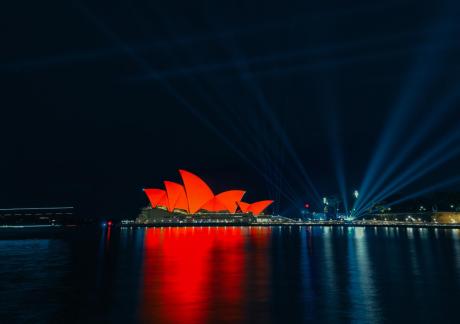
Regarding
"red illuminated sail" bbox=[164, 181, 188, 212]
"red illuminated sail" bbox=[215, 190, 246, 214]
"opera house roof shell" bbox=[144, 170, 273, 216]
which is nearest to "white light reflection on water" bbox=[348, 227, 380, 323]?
"opera house roof shell" bbox=[144, 170, 273, 216]

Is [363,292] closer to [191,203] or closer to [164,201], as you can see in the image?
[191,203]

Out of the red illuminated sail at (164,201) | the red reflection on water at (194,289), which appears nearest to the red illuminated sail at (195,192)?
the red illuminated sail at (164,201)

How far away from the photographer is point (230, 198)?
98.6m

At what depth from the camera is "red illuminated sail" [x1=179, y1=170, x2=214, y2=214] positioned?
8625 centimetres

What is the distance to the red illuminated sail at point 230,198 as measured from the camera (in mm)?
98188

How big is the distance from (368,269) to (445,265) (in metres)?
4.38

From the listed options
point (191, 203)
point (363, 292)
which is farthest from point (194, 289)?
point (191, 203)

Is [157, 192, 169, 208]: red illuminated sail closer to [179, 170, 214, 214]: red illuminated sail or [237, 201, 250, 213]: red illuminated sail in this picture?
[179, 170, 214, 214]: red illuminated sail

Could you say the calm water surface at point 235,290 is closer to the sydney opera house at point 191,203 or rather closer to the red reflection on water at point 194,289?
the red reflection on water at point 194,289

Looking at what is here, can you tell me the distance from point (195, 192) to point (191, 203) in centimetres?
338

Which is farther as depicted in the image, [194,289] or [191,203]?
[191,203]

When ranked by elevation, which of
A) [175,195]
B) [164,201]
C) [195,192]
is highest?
[195,192]

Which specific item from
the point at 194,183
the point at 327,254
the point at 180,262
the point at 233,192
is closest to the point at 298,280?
the point at 180,262

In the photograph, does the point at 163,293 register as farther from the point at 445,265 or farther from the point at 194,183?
the point at 194,183
